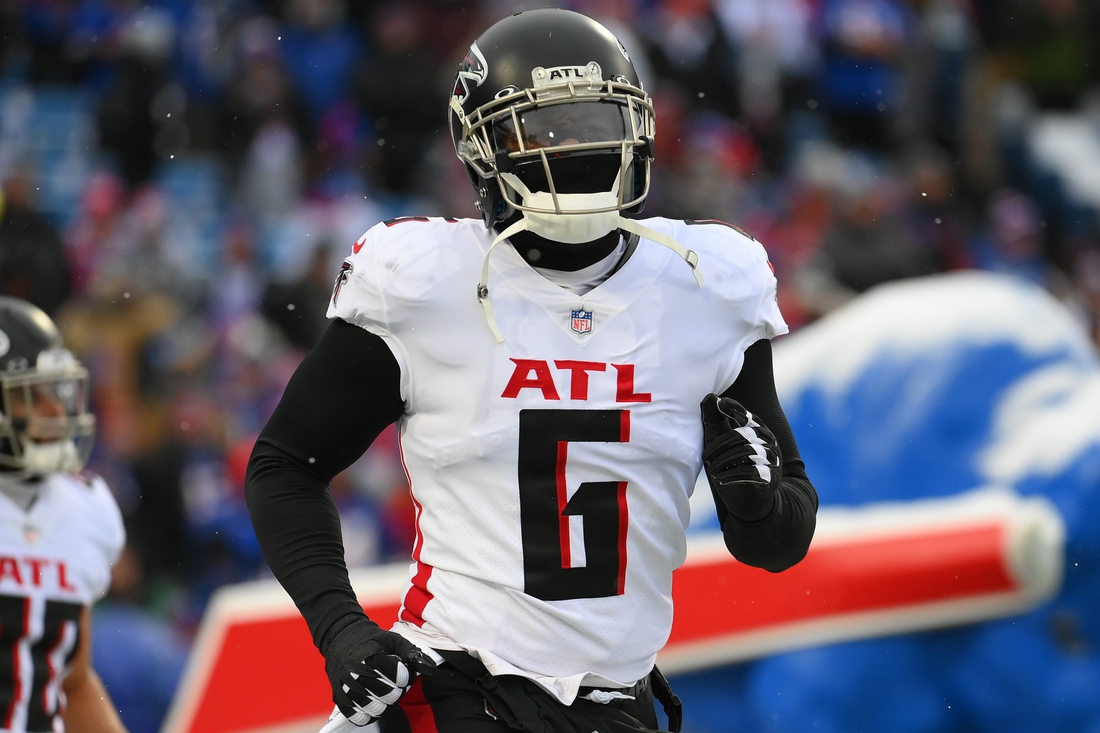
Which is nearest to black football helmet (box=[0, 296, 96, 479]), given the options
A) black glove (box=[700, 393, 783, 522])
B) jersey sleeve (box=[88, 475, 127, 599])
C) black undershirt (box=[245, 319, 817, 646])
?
jersey sleeve (box=[88, 475, 127, 599])

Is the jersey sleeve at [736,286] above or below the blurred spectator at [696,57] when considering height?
above

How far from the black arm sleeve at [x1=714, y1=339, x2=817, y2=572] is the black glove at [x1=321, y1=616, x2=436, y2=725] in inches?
19.8

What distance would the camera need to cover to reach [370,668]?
1896mm

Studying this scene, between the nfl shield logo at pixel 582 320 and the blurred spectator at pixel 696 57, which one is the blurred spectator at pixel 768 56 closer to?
the blurred spectator at pixel 696 57

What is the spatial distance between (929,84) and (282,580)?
8491 millimetres

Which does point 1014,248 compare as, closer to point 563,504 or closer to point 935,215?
point 935,215

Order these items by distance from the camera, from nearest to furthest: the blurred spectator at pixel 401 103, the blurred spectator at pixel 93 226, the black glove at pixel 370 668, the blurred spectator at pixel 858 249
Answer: the black glove at pixel 370 668 < the blurred spectator at pixel 858 249 < the blurred spectator at pixel 93 226 < the blurred spectator at pixel 401 103

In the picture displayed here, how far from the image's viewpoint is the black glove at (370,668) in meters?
1.90

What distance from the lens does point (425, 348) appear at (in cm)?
208

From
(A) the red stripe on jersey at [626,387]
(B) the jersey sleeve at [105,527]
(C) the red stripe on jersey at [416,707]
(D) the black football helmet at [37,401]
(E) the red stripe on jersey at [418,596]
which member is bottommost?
(B) the jersey sleeve at [105,527]

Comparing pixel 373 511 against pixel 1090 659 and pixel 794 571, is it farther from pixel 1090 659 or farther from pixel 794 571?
pixel 1090 659

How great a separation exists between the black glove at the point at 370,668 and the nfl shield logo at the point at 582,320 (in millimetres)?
517

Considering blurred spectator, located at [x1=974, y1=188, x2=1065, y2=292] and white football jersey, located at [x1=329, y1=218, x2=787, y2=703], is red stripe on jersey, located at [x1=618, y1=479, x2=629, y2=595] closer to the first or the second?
white football jersey, located at [x1=329, y1=218, x2=787, y2=703]

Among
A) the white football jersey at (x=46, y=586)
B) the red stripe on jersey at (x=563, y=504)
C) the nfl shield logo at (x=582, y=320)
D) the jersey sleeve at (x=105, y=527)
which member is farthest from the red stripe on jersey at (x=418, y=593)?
the jersey sleeve at (x=105, y=527)
